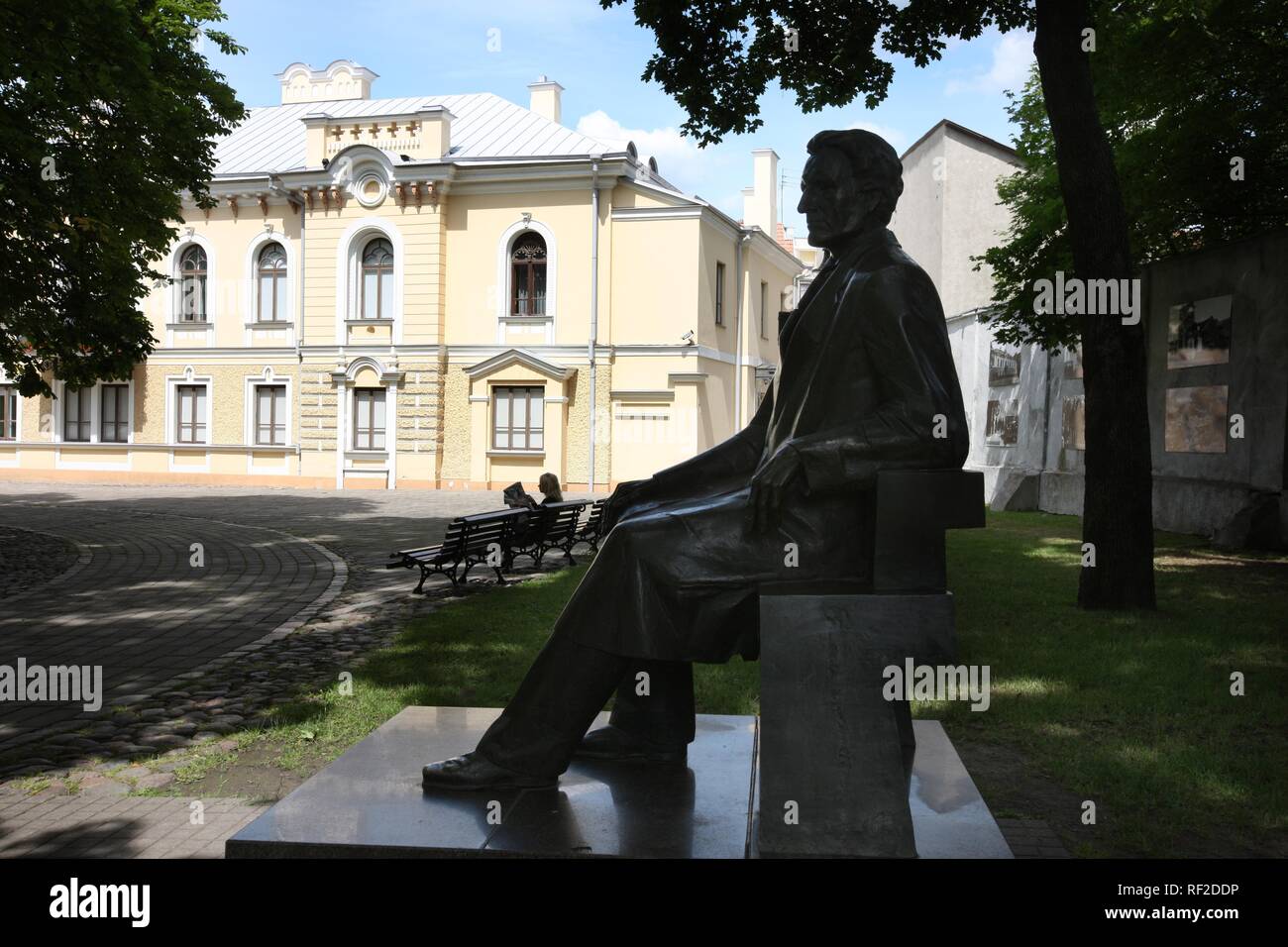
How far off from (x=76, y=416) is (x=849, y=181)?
3298 centimetres

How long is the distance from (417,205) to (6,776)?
2536 centimetres

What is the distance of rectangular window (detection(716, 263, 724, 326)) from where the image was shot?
29.6 meters

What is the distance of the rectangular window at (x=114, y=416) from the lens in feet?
103

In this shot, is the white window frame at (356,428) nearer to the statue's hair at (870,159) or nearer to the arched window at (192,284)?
the arched window at (192,284)

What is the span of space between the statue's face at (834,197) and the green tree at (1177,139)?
944 centimetres

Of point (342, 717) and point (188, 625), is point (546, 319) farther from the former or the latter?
point (342, 717)

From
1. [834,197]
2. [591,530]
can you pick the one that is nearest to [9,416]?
[591,530]

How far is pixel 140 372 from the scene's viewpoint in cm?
3127

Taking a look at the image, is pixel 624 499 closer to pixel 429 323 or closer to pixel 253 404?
pixel 429 323

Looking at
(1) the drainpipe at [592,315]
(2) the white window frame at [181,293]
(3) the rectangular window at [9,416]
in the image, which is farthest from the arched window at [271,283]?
(1) the drainpipe at [592,315]

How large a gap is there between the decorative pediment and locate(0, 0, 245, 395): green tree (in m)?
→ 12.9

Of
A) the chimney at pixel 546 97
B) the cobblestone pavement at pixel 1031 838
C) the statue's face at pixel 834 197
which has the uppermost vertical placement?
the chimney at pixel 546 97

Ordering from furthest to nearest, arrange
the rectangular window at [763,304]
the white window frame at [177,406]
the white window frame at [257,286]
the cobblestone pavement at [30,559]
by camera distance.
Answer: the rectangular window at [763,304] < the white window frame at [177,406] < the white window frame at [257,286] < the cobblestone pavement at [30,559]

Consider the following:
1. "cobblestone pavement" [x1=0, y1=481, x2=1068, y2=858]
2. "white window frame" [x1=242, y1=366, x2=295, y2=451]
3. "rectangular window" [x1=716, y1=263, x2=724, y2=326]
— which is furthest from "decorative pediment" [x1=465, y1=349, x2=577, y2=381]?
"cobblestone pavement" [x1=0, y1=481, x2=1068, y2=858]
